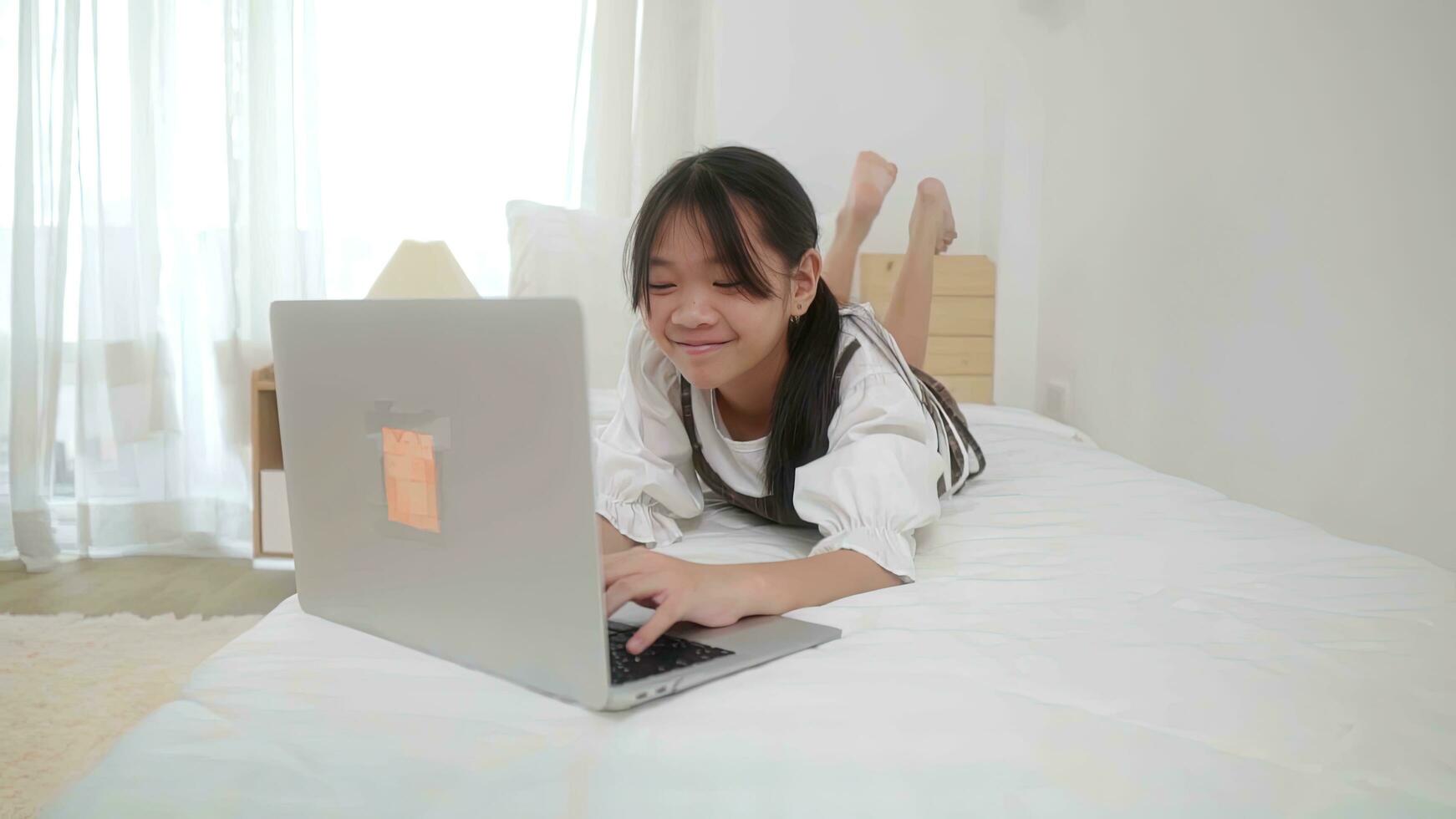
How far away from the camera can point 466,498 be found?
0.61 m

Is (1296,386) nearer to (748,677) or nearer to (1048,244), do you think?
(1048,244)

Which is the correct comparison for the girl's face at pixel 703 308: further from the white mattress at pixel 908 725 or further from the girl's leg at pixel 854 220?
the girl's leg at pixel 854 220

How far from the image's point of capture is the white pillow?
2.07 metres

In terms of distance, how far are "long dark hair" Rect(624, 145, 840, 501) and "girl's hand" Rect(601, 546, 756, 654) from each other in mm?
389

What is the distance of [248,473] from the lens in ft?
8.00

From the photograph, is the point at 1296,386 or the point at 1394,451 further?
the point at 1296,386

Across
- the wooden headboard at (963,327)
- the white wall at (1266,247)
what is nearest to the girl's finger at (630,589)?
the white wall at (1266,247)

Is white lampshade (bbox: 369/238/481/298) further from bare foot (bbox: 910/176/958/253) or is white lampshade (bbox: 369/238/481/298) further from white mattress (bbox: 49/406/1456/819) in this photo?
white mattress (bbox: 49/406/1456/819)

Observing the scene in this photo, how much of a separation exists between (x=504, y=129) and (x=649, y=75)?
1.35 ft

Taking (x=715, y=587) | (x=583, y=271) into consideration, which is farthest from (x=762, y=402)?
(x=583, y=271)

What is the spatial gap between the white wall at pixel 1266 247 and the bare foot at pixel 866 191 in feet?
2.01

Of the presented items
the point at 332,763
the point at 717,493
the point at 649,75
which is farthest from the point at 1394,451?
the point at 649,75

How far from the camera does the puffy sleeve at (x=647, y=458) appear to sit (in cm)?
113

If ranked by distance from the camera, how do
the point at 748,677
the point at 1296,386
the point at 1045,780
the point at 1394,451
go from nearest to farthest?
1. the point at 1045,780
2. the point at 748,677
3. the point at 1394,451
4. the point at 1296,386
